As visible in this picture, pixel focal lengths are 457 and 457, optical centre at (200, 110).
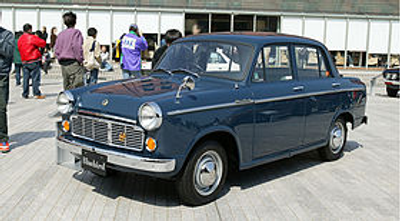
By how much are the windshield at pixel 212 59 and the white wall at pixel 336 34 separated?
25.2m

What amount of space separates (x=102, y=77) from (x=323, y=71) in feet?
55.0

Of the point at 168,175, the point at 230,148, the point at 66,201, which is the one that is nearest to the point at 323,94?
the point at 230,148

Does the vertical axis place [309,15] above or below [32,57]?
above

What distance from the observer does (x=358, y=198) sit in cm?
561

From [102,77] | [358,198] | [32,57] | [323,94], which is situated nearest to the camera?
[358,198]

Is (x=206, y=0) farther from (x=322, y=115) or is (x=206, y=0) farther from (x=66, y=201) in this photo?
(x=66, y=201)

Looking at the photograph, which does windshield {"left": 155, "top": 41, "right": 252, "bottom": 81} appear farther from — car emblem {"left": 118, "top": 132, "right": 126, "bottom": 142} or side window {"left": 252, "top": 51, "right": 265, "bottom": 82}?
car emblem {"left": 118, "top": 132, "right": 126, "bottom": 142}

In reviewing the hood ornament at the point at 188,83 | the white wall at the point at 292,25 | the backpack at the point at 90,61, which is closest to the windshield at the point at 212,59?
the hood ornament at the point at 188,83

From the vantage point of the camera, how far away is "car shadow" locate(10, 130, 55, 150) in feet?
25.5

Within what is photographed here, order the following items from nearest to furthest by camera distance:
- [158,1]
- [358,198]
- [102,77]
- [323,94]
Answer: [358,198] → [323,94] → [102,77] → [158,1]

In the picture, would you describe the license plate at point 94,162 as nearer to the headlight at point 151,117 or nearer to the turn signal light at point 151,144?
the turn signal light at point 151,144

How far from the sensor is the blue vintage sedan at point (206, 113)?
182 inches

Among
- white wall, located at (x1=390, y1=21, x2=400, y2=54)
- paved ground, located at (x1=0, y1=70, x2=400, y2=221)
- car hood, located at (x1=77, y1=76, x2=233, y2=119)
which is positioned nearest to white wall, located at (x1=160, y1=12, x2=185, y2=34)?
white wall, located at (x1=390, y1=21, x2=400, y2=54)

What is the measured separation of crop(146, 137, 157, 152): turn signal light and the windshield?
1470 millimetres
